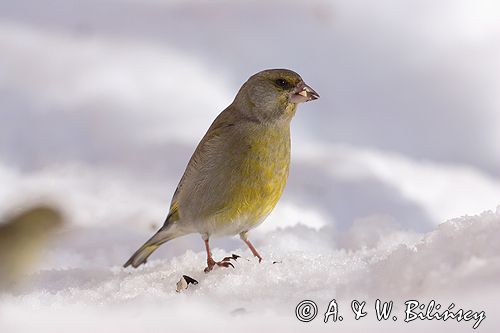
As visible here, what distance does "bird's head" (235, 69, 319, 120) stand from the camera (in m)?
2.31

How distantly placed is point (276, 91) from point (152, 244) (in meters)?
0.75

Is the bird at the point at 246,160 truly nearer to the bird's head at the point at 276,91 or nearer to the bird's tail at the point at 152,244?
the bird's head at the point at 276,91

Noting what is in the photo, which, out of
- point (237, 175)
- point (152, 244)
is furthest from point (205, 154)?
point (152, 244)

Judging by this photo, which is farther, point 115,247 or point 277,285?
point 115,247

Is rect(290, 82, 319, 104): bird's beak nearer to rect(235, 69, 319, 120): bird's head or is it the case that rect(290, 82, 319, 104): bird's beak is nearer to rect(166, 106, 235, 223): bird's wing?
rect(235, 69, 319, 120): bird's head

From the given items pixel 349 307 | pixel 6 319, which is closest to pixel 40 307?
pixel 6 319

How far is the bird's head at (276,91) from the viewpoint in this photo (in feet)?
7.57

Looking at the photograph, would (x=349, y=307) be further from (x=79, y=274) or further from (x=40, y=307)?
(x=79, y=274)

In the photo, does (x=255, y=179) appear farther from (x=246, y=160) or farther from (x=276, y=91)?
(x=276, y=91)

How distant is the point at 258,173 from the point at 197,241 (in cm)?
114

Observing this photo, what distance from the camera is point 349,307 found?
6.09 ft

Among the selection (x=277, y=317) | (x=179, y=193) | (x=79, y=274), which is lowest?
(x=277, y=317)

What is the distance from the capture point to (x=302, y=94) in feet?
7.50

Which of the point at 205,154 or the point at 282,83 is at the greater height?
the point at 282,83
